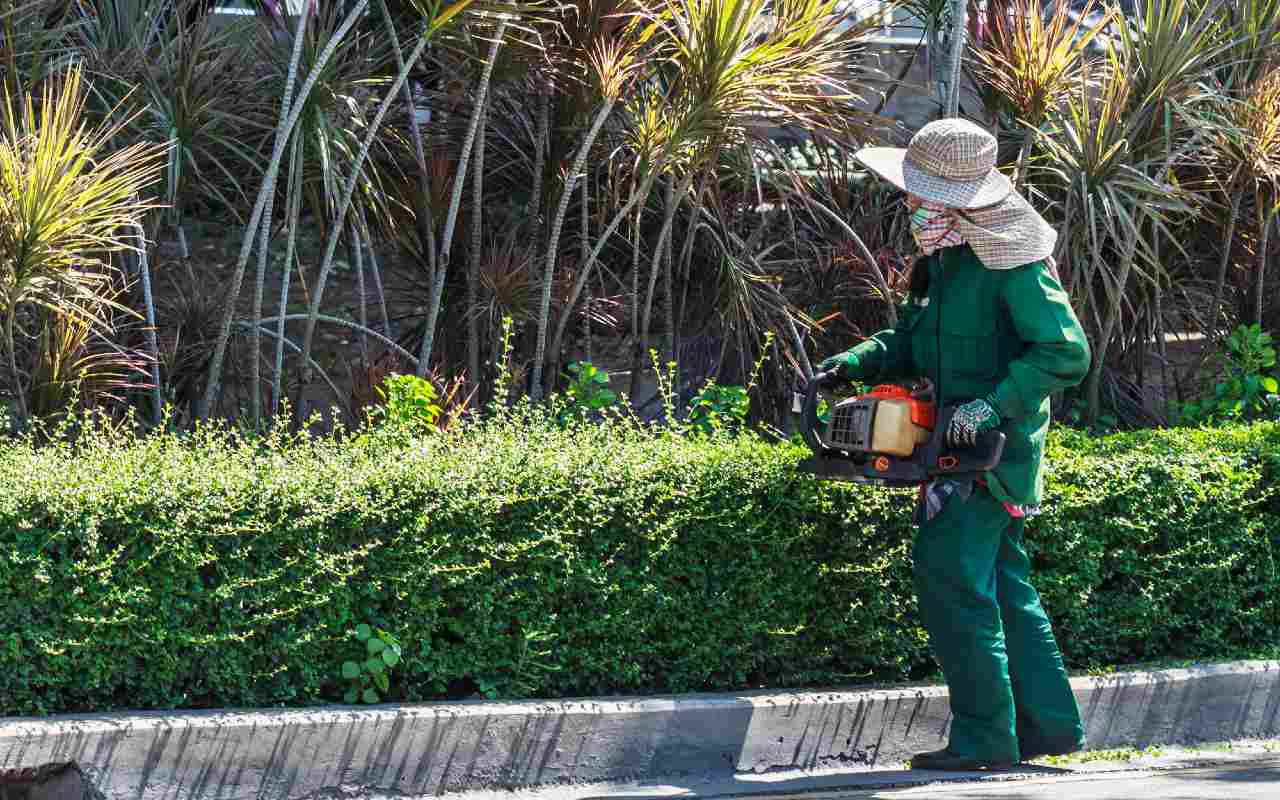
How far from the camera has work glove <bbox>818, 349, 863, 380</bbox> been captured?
213 inches

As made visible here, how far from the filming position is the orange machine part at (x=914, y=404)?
5066 millimetres

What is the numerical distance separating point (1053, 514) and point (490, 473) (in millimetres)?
2020

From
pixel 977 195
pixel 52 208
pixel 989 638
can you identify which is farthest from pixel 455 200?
pixel 989 638

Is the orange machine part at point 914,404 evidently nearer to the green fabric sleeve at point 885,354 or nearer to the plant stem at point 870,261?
the green fabric sleeve at point 885,354

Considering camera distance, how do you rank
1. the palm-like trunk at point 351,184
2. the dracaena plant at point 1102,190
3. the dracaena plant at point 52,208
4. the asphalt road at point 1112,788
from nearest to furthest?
1. the asphalt road at point 1112,788
2. the dracaena plant at point 52,208
3. the palm-like trunk at point 351,184
4. the dracaena plant at point 1102,190

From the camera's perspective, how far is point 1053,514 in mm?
5863

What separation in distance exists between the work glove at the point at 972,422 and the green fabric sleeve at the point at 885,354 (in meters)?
0.55

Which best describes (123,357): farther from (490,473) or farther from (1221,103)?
(1221,103)

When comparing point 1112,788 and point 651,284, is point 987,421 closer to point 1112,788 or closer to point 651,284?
point 1112,788

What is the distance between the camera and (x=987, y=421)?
4.95 m

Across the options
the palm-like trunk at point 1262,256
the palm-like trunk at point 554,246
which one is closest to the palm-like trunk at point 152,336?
the palm-like trunk at point 554,246

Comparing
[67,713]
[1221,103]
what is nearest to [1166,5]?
[1221,103]

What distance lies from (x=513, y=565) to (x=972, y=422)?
4.75ft

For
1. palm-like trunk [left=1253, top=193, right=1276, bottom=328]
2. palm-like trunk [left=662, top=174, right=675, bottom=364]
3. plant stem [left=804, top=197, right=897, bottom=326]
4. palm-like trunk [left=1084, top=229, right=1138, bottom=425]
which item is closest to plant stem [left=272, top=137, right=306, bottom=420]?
palm-like trunk [left=662, top=174, right=675, bottom=364]
